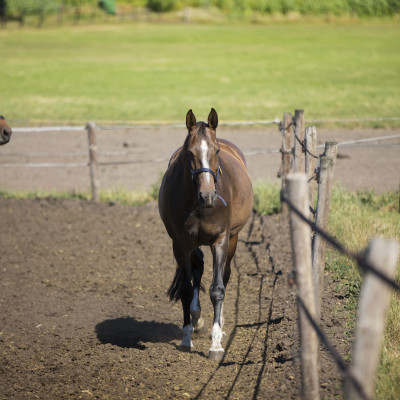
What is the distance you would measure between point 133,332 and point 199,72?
87.0 ft

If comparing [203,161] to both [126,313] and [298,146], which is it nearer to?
[126,313]

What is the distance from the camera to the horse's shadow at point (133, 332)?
5508mm

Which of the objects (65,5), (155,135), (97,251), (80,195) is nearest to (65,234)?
(97,251)

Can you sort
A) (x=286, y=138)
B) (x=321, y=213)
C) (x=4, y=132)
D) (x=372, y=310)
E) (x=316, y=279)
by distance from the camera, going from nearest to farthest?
(x=372, y=310)
(x=321, y=213)
(x=316, y=279)
(x=4, y=132)
(x=286, y=138)

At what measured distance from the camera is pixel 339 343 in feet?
15.2

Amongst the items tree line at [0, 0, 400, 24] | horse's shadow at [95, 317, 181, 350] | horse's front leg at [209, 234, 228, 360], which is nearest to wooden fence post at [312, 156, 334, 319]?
horse's front leg at [209, 234, 228, 360]

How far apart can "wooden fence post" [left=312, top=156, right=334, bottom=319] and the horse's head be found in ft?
2.81

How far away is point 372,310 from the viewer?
7.44 ft

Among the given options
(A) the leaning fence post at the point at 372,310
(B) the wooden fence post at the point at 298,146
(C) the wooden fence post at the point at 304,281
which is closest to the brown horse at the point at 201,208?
(C) the wooden fence post at the point at 304,281

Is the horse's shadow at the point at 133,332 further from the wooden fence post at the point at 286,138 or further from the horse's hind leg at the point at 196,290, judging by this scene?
the wooden fence post at the point at 286,138

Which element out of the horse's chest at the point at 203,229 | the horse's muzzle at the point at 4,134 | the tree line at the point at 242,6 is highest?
the tree line at the point at 242,6

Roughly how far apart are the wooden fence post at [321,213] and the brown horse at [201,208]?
801 millimetres

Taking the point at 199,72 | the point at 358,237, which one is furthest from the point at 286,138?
the point at 199,72

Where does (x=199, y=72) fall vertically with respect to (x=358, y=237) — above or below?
above
